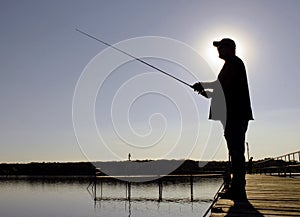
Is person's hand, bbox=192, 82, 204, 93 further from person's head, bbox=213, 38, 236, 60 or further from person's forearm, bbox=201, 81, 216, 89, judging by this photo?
person's head, bbox=213, 38, 236, 60

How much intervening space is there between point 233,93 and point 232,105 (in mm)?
140

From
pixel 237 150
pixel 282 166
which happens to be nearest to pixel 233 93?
pixel 237 150

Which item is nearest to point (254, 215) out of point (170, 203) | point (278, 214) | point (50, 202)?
point (278, 214)

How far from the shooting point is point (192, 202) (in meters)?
28.8

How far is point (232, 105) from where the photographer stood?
4.36 metres

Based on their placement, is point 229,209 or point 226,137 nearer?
point 229,209

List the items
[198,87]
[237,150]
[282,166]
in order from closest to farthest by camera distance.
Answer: [237,150] → [198,87] → [282,166]

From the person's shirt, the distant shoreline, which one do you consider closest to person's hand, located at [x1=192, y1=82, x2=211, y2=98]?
the person's shirt

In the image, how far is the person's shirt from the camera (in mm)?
4340

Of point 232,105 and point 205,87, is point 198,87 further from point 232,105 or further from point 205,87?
point 232,105

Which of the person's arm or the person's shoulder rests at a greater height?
the person's shoulder

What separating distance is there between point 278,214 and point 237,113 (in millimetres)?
1445

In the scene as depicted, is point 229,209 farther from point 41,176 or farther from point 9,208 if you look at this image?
point 41,176

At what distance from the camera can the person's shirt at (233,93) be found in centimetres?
434
